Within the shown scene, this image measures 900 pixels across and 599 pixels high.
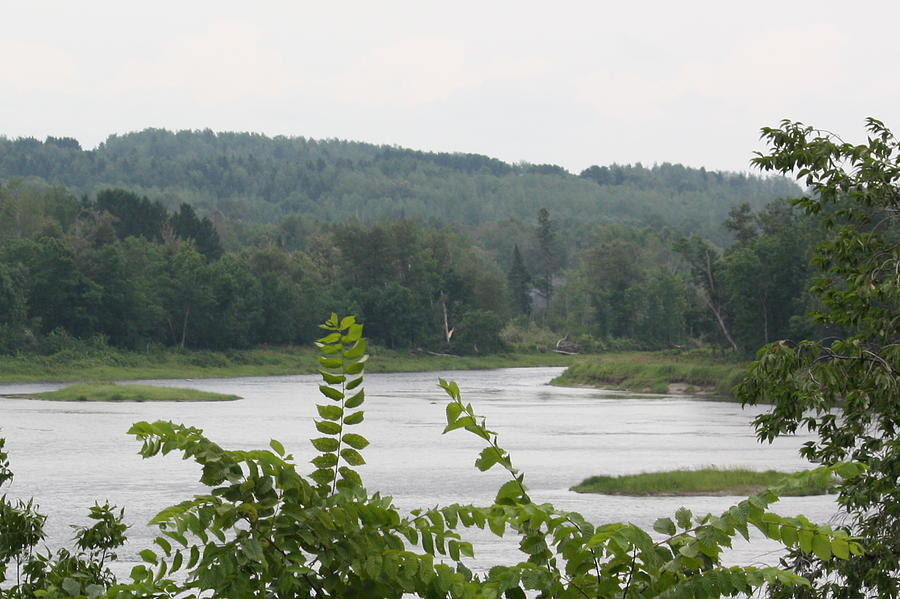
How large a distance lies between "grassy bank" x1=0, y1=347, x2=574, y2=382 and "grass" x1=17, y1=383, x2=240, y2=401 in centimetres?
806

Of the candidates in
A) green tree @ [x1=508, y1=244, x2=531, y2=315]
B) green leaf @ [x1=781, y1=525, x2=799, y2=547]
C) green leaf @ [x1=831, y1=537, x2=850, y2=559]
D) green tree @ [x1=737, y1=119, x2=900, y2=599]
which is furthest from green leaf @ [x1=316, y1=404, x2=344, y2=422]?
green tree @ [x1=508, y1=244, x2=531, y2=315]

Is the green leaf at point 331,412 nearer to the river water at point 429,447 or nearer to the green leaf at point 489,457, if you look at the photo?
the green leaf at point 489,457

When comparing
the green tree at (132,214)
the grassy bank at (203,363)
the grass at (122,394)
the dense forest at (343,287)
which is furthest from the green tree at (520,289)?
the grass at (122,394)

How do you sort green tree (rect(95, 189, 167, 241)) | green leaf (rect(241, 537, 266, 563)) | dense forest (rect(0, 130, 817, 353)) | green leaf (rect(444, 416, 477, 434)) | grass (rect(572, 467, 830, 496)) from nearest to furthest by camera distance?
green leaf (rect(241, 537, 266, 563)) < green leaf (rect(444, 416, 477, 434)) < grass (rect(572, 467, 830, 496)) < dense forest (rect(0, 130, 817, 353)) < green tree (rect(95, 189, 167, 241))

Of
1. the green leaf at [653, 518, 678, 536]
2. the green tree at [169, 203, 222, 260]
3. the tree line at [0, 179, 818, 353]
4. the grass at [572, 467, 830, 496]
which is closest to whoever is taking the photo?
the green leaf at [653, 518, 678, 536]

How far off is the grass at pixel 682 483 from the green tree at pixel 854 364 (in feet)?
63.8

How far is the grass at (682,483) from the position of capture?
29.5m

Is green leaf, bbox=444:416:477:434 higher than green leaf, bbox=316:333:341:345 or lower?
lower

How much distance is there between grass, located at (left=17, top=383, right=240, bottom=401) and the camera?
192 ft

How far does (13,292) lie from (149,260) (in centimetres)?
1601

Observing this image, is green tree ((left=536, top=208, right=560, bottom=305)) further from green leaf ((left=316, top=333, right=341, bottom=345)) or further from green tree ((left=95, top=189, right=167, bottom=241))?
green leaf ((left=316, top=333, right=341, bottom=345))

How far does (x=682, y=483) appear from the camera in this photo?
99.3ft

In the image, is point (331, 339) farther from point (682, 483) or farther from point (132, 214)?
point (132, 214)

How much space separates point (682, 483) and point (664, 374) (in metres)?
41.2
